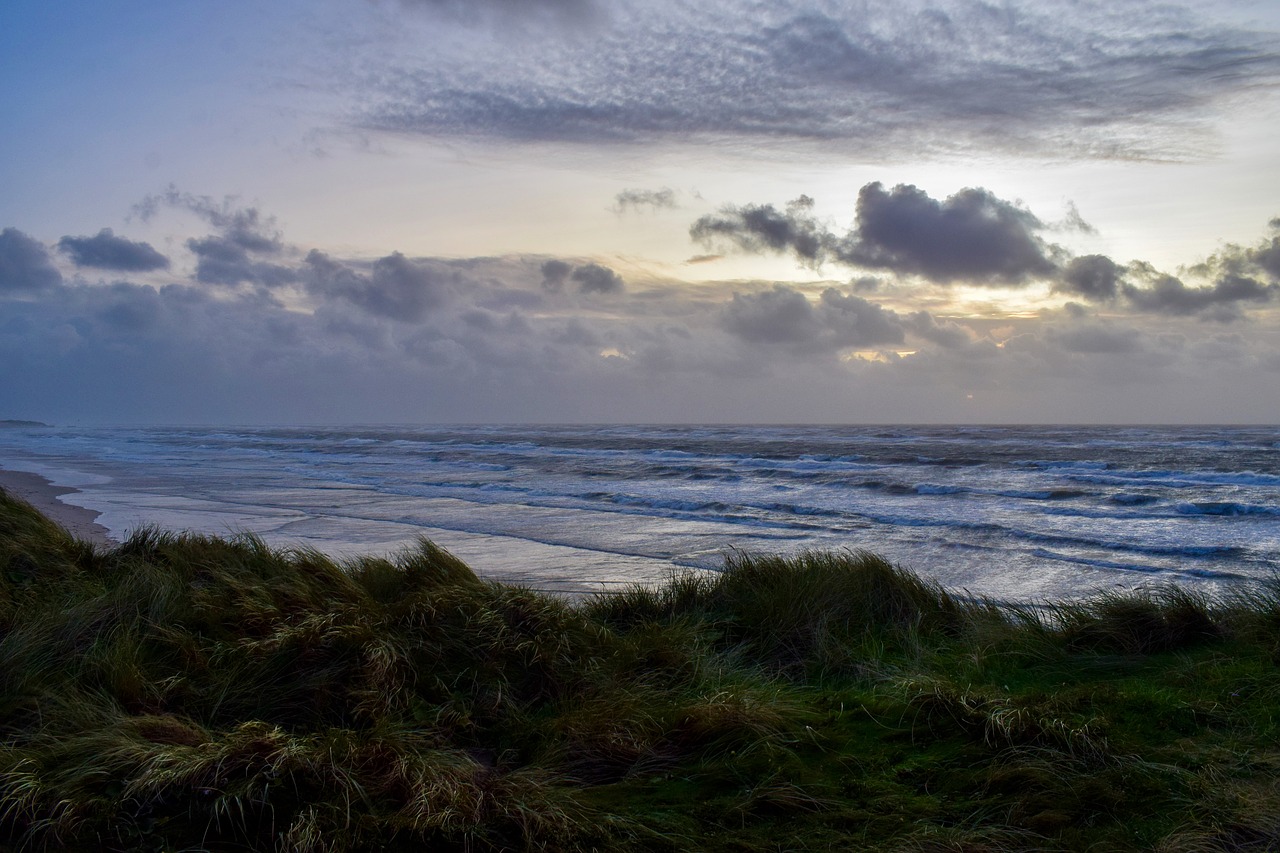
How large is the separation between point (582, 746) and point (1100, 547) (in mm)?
14460

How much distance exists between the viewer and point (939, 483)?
2944cm

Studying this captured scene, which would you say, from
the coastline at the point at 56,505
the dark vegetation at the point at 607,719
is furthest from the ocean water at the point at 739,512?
the dark vegetation at the point at 607,719

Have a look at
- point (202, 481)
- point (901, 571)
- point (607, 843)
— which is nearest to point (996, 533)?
point (901, 571)

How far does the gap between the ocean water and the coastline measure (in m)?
0.51

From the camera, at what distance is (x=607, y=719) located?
439 centimetres

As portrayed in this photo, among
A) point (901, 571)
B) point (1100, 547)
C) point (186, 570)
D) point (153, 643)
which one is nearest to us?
point (153, 643)

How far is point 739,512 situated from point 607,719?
17.0 metres

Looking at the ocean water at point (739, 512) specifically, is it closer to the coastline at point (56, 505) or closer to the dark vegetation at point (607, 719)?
the coastline at point (56, 505)

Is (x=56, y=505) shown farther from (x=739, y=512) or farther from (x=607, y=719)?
(x=607, y=719)

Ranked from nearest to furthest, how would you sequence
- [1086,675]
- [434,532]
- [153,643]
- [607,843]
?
[607,843] → [153,643] → [1086,675] → [434,532]

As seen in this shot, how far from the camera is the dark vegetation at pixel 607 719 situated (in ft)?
10.7

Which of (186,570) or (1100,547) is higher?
(186,570)

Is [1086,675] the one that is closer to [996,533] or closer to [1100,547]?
[1100,547]

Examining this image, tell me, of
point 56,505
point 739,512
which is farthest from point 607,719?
point 56,505
